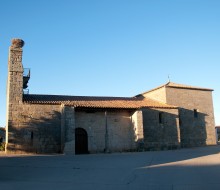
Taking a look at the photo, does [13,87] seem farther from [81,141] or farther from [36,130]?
[81,141]

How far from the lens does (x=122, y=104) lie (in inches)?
928

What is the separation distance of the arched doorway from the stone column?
164 centimetres

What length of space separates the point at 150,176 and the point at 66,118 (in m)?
→ 12.2

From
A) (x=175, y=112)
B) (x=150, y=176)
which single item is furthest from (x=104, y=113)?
(x=150, y=176)

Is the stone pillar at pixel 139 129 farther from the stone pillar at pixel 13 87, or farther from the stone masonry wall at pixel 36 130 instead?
the stone pillar at pixel 13 87

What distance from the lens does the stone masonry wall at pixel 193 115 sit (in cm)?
2666

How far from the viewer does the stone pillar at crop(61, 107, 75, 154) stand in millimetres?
19641

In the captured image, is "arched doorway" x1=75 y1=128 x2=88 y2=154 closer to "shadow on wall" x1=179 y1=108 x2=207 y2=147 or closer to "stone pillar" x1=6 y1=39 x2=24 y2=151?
"stone pillar" x1=6 y1=39 x2=24 y2=151

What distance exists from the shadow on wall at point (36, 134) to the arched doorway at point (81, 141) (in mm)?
1358

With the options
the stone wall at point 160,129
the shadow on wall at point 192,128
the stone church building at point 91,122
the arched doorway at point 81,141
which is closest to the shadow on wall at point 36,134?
the stone church building at point 91,122

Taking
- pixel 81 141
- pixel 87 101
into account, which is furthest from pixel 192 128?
pixel 81 141

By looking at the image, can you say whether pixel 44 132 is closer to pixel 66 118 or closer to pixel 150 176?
pixel 66 118

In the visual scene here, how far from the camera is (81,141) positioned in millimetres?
21703

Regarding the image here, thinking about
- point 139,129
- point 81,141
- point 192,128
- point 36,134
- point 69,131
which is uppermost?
point 192,128
